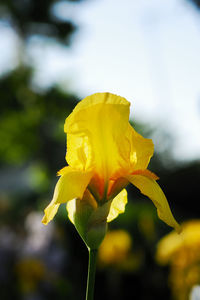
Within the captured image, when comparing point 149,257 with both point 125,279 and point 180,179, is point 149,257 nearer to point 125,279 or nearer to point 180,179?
point 125,279

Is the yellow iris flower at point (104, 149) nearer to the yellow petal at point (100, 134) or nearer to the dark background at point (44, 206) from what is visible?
the yellow petal at point (100, 134)

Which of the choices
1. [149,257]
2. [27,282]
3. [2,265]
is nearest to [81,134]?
[27,282]

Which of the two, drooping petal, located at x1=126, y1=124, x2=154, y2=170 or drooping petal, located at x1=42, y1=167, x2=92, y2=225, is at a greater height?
drooping petal, located at x1=126, y1=124, x2=154, y2=170

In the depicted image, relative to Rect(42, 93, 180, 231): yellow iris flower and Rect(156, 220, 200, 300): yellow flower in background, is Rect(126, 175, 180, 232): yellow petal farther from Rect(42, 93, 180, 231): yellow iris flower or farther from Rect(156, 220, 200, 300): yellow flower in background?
Rect(156, 220, 200, 300): yellow flower in background

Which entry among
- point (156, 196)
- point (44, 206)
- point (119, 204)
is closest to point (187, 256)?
point (119, 204)

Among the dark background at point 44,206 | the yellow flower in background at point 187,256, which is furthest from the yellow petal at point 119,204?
the dark background at point 44,206

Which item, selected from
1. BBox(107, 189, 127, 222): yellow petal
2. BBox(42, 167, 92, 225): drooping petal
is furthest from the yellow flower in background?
BBox(42, 167, 92, 225): drooping petal

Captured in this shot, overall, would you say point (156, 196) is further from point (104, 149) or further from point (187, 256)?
point (187, 256)
